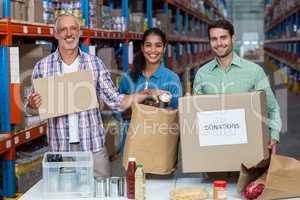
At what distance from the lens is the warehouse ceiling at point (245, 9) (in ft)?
91.7

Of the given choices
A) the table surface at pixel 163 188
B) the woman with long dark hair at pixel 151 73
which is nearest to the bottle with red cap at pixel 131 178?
the table surface at pixel 163 188

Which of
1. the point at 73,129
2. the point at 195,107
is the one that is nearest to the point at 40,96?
the point at 73,129

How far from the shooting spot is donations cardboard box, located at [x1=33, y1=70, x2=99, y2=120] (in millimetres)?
2557

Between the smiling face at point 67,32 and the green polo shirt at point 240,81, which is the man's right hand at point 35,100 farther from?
the green polo shirt at point 240,81

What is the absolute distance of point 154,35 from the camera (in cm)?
313

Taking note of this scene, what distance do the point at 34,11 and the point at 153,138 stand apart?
1726 mm

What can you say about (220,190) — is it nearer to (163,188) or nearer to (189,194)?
(189,194)

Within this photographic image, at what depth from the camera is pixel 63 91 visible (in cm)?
256

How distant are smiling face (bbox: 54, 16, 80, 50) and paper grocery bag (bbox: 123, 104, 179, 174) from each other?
1.74 ft

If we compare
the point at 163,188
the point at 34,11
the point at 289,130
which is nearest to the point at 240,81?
the point at 163,188

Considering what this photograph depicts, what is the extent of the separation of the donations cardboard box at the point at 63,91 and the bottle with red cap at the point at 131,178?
549mm

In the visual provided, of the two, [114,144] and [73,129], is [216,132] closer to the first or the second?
[73,129]

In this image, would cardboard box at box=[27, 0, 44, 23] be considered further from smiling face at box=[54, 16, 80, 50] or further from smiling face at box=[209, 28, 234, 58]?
smiling face at box=[209, 28, 234, 58]

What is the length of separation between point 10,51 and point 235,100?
1.60 metres
